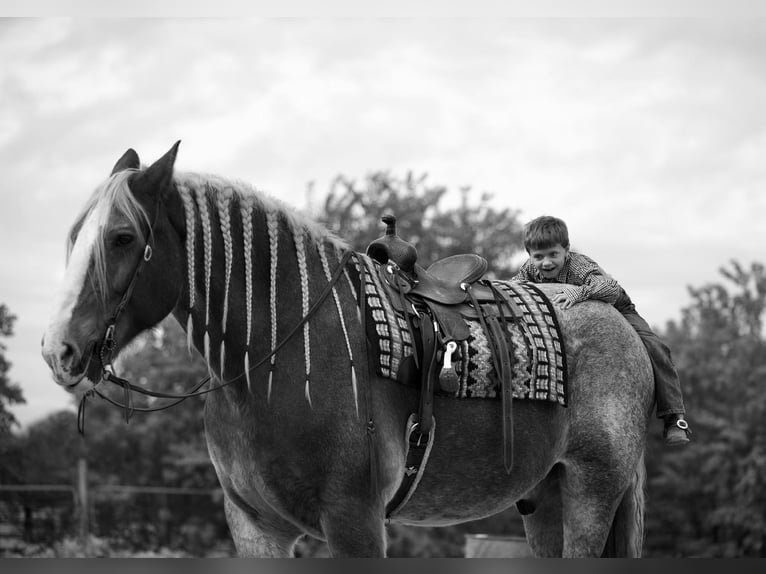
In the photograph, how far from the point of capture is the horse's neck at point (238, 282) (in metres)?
3.13

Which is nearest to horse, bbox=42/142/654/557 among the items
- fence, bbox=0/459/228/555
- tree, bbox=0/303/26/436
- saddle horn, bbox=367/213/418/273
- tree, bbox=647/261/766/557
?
saddle horn, bbox=367/213/418/273

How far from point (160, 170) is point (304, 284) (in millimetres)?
668

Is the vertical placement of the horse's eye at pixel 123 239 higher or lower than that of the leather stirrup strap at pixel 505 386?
higher

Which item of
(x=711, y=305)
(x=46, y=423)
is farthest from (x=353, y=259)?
(x=711, y=305)

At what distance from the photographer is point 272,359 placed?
3121 millimetres

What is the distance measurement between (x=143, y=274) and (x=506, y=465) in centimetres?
160

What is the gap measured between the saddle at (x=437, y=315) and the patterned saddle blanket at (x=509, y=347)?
0.10ft

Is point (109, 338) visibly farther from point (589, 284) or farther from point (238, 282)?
point (589, 284)

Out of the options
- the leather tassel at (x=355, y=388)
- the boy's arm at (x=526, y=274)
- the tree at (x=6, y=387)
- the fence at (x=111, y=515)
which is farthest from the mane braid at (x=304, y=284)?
the fence at (x=111, y=515)

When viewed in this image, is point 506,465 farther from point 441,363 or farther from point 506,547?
Answer: point 506,547

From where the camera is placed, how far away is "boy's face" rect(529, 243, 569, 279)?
161 inches

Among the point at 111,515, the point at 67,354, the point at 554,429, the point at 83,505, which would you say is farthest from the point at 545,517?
the point at 111,515

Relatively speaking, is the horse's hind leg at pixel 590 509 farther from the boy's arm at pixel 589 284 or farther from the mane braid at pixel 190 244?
the mane braid at pixel 190 244

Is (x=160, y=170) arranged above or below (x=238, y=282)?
above
